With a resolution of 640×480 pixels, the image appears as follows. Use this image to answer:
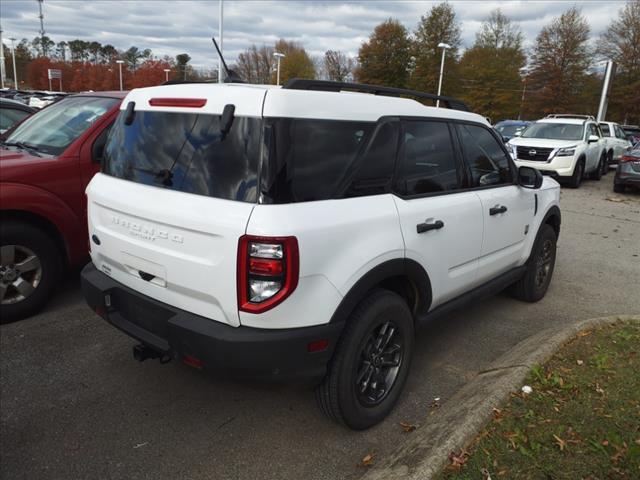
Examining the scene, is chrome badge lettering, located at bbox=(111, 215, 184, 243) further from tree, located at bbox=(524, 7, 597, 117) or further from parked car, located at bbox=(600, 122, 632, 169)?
tree, located at bbox=(524, 7, 597, 117)

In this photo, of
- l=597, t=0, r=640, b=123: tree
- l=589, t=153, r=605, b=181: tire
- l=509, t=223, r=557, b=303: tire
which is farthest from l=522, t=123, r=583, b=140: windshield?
l=597, t=0, r=640, b=123: tree

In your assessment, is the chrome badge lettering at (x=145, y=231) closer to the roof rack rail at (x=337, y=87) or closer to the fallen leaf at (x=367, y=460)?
the roof rack rail at (x=337, y=87)

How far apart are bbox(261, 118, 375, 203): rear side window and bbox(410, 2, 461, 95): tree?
2143 inches

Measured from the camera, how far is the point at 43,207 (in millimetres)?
4230

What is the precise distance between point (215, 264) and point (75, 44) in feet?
394

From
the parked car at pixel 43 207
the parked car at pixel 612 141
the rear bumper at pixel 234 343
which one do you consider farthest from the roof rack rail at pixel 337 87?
the parked car at pixel 612 141

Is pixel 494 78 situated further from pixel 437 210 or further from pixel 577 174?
pixel 437 210

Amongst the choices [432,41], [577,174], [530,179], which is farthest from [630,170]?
[432,41]

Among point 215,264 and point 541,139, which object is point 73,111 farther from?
point 541,139

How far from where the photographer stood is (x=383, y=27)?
6444 centimetres

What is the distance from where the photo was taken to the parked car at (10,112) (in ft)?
22.1

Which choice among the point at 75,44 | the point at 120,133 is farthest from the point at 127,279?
the point at 75,44

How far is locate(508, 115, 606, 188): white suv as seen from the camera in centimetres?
1397

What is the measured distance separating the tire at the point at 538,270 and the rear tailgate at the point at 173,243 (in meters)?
3.42
